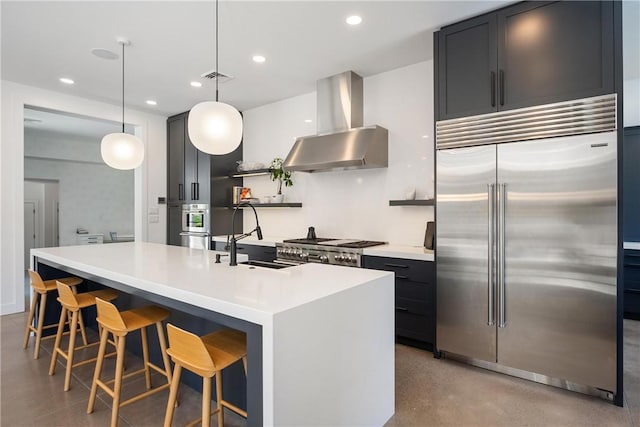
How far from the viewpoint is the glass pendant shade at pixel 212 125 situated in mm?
2332

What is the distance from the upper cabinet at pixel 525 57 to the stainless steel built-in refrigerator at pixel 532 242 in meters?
Result: 0.12

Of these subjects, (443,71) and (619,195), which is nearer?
(619,195)

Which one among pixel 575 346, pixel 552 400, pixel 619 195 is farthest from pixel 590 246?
pixel 552 400

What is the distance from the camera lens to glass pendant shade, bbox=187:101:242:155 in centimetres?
Result: 233

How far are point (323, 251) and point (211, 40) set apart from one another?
227cm

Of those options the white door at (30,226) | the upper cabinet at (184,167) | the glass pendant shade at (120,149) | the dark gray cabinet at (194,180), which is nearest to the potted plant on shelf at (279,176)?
the dark gray cabinet at (194,180)

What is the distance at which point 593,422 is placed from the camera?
2072 mm

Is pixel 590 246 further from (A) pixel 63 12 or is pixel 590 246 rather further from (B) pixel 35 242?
(B) pixel 35 242

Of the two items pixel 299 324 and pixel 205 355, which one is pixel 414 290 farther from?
pixel 205 355

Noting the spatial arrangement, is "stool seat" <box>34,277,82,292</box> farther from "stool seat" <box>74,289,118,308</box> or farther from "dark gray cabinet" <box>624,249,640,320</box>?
"dark gray cabinet" <box>624,249,640,320</box>

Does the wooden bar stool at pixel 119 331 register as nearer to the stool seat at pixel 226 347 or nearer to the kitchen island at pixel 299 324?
the kitchen island at pixel 299 324

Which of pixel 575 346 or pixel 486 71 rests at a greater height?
pixel 486 71

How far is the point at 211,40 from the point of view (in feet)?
10.4

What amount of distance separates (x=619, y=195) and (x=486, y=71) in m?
1.25
